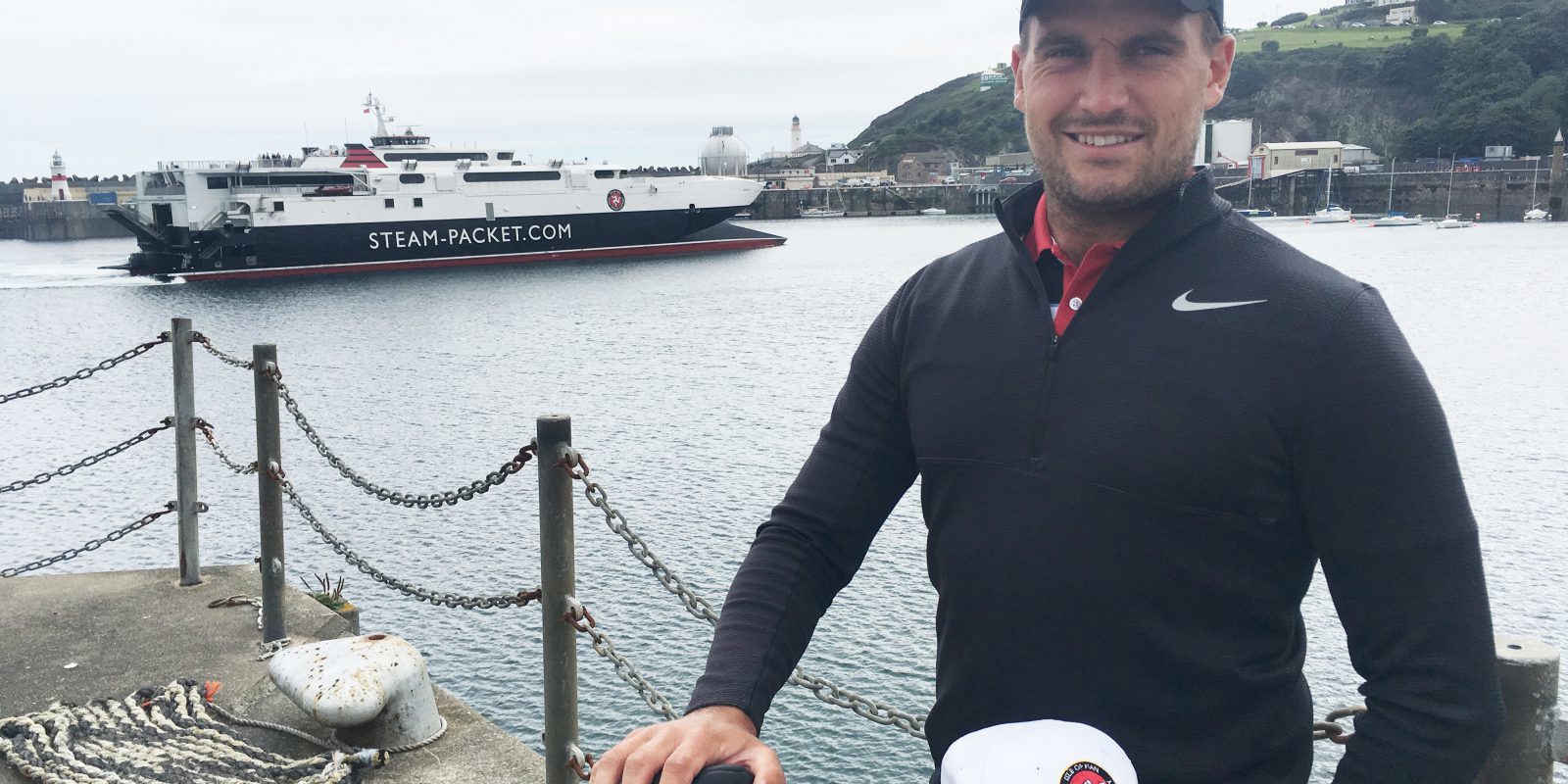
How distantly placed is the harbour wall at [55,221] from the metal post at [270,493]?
308 feet

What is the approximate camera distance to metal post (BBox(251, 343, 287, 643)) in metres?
4.59

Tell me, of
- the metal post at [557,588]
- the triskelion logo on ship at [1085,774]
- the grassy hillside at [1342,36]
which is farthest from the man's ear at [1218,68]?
the grassy hillside at [1342,36]

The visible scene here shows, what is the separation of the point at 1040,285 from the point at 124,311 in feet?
125

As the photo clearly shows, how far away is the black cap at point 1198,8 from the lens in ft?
4.78

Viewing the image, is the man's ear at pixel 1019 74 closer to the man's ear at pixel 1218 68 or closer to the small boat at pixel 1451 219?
the man's ear at pixel 1218 68

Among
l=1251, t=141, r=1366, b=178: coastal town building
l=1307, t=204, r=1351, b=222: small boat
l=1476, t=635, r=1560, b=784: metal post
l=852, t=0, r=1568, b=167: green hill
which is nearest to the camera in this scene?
l=1476, t=635, r=1560, b=784: metal post

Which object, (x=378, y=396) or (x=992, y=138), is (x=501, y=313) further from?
(x=992, y=138)

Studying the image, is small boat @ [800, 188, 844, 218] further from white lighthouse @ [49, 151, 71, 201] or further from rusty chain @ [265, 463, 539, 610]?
rusty chain @ [265, 463, 539, 610]

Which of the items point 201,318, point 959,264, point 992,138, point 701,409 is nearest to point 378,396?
point 701,409

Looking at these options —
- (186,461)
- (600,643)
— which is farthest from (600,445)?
(600,643)

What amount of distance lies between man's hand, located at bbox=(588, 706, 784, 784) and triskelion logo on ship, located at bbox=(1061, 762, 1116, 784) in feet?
1.08

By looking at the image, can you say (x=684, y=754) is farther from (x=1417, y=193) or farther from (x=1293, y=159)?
(x=1293, y=159)

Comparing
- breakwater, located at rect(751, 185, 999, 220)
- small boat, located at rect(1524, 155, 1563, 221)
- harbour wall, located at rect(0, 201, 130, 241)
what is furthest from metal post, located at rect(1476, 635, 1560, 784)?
breakwater, located at rect(751, 185, 999, 220)

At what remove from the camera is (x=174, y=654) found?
4.61 m
